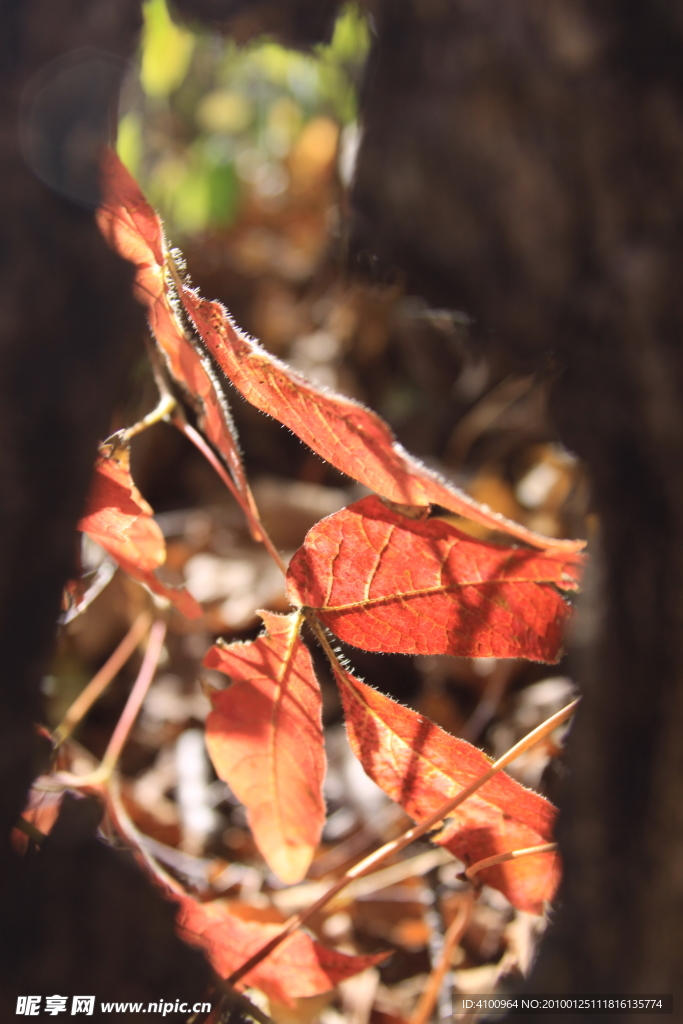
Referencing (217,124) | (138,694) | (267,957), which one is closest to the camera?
(267,957)

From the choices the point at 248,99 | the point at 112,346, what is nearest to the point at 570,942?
the point at 112,346

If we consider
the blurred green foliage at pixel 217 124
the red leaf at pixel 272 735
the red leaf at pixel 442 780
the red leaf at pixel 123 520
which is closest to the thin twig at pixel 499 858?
the red leaf at pixel 442 780

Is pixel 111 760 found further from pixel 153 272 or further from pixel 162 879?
pixel 153 272

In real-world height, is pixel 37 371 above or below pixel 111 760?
above

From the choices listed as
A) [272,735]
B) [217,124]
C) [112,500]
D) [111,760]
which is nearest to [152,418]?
[112,500]

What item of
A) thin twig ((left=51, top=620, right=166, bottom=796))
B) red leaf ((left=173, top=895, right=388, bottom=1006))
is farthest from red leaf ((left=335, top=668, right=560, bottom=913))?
thin twig ((left=51, top=620, right=166, bottom=796))

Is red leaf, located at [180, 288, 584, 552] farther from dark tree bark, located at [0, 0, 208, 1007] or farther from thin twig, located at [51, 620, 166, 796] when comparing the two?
thin twig, located at [51, 620, 166, 796]
